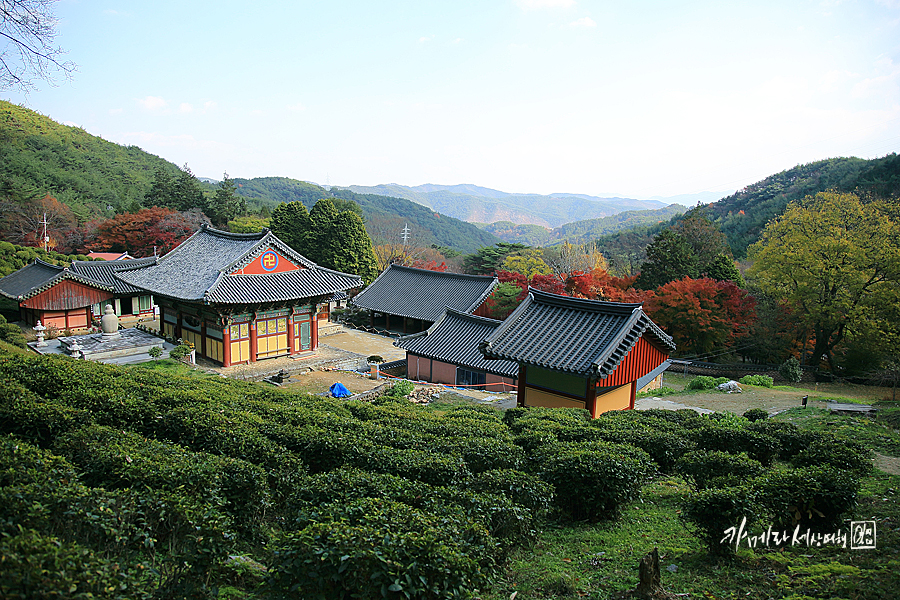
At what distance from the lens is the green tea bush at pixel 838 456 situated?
7.74m

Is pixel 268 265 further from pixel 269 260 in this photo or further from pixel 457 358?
pixel 457 358

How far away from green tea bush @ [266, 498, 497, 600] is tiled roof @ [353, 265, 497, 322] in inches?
1213

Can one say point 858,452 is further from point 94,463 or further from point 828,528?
point 94,463

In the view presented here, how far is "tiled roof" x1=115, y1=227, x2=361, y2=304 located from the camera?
2523cm

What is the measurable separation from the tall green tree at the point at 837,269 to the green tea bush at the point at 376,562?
95.4 feet

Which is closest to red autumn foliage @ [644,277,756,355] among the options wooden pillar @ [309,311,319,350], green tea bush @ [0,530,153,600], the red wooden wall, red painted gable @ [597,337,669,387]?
red painted gable @ [597,337,669,387]

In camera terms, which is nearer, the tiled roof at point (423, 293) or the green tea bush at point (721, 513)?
the green tea bush at point (721, 513)

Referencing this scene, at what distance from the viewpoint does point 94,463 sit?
6.41 metres

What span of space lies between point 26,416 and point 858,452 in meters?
13.0

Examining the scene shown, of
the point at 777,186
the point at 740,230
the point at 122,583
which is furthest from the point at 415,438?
the point at 777,186

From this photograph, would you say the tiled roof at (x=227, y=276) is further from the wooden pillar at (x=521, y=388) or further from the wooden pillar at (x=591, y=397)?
the wooden pillar at (x=591, y=397)

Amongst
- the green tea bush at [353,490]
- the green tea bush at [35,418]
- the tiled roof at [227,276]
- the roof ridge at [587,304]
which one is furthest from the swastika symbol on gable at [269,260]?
the green tea bush at [353,490]

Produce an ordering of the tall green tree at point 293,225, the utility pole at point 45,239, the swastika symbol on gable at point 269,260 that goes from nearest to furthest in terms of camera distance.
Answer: the swastika symbol on gable at point 269,260 → the utility pole at point 45,239 → the tall green tree at point 293,225

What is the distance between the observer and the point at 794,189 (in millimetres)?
A: 78688
